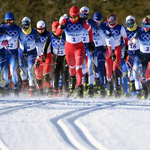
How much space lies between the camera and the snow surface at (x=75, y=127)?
6602 mm

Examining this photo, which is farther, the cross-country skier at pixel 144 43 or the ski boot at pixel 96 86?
the ski boot at pixel 96 86

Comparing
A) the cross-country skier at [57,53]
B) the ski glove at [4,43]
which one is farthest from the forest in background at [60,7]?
the ski glove at [4,43]

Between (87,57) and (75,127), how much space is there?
7792 millimetres

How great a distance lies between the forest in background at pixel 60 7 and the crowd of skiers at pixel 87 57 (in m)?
36.8

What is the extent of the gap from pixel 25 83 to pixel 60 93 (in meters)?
1.55

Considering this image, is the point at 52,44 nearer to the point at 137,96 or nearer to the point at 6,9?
the point at 137,96

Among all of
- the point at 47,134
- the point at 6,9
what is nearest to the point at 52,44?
the point at 47,134

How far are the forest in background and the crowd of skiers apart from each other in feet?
121

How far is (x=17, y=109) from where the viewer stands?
385 inches

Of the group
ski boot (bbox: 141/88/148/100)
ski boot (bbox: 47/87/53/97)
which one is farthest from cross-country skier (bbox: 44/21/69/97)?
ski boot (bbox: 141/88/148/100)

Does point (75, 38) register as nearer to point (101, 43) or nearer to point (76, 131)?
point (101, 43)

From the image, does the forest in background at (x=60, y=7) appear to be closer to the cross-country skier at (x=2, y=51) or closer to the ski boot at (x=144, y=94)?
the cross-country skier at (x=2, y=51)

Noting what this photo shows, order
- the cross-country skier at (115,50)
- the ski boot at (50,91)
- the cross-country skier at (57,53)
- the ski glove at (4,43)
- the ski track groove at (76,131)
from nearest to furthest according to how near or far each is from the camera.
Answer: the ski track groove at (76,131) → the ski glove at (4,43) → the cross-country skier at (115,50) → the cross-country skier at (57,53) → the ski boot at (50,91)

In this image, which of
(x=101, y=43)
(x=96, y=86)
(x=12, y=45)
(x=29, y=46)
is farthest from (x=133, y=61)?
(x=12, y=45)
